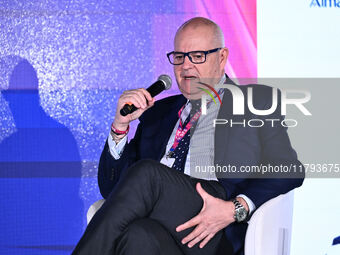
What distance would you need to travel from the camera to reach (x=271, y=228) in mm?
2131

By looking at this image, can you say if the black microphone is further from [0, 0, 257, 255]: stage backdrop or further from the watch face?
[0, 0, 257, 255]: stage backdrop

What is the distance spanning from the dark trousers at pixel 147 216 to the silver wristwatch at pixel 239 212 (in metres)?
0.10

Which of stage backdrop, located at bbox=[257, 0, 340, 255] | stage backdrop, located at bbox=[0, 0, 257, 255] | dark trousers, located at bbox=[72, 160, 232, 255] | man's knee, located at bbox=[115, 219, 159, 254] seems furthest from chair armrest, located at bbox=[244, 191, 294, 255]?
stage backdrop, located at bbox=[0, 0, 257, 255]

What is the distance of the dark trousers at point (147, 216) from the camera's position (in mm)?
1834

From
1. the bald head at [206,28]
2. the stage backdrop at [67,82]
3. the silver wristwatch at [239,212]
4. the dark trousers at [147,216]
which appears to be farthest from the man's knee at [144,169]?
the stage backdrop at [67,82]

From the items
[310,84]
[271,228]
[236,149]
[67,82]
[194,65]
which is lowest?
[271,228]

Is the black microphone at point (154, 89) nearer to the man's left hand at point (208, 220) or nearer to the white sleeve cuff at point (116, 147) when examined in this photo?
the white sleeve cuff at point (116, 147)

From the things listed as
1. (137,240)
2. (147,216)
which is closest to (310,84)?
(147,216)

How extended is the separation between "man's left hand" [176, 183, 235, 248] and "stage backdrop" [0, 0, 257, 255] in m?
1.51

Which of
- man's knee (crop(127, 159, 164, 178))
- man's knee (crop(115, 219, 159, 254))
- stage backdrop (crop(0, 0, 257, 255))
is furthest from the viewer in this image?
stage backdrop (crop(0, 0, 257, 255))

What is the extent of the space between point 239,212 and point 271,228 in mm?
149

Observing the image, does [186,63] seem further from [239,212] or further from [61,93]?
[61,93]

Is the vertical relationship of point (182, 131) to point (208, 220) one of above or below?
above

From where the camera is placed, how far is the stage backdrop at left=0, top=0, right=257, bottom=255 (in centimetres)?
344
